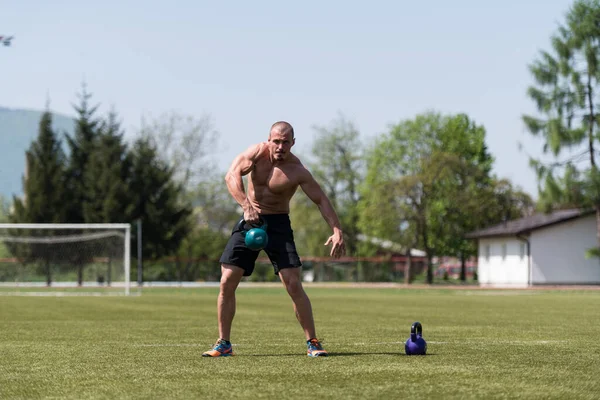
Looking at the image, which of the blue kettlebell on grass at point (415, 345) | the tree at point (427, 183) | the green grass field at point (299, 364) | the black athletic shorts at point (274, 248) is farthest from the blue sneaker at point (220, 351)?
the tree at point (427, 183)

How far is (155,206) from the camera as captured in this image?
6294cm

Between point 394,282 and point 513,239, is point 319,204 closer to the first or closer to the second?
point 513,239

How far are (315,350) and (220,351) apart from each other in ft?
2.74

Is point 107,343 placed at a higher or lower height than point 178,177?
lower

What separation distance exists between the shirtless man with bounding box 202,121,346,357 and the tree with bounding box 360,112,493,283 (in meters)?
56.3

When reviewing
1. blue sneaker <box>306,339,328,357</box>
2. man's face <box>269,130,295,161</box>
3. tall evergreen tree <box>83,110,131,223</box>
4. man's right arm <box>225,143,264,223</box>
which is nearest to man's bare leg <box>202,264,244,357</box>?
man's right arm <box>225,143,264,223</box>

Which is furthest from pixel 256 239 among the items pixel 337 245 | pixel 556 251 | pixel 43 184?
pixel 43 184

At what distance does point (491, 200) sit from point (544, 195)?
737 inches

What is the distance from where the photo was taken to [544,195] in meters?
54.8

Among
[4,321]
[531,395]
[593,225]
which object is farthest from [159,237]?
[531,395]

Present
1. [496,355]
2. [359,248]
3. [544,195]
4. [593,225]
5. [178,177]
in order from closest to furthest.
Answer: [496,355] < [544,195] < [593,225] < [178,177] < [359,248]

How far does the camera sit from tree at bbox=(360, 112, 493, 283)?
66.1 metres

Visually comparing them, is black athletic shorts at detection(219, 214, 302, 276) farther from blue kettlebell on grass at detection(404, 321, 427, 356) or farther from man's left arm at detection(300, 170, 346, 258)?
blue kettlebell on grass at detection(404, 321, 427, 356)

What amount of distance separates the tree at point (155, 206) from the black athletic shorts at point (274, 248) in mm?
53304
